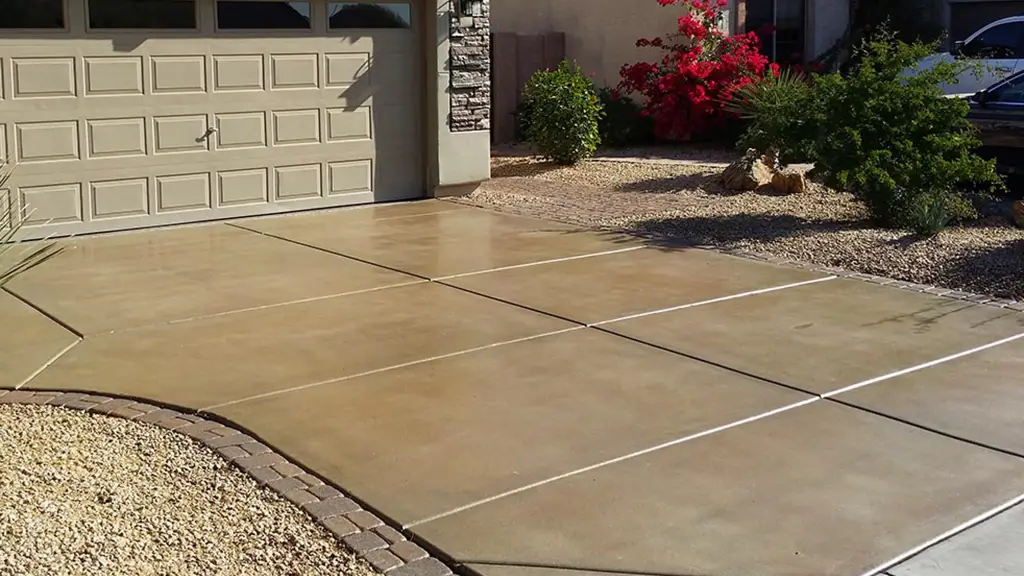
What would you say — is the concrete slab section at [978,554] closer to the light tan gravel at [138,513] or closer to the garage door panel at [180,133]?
the light tan gravel at [138,513]

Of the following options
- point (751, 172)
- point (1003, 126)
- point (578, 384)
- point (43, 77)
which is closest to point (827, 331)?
point (578, 384)

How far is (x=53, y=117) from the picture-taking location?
10992 mm

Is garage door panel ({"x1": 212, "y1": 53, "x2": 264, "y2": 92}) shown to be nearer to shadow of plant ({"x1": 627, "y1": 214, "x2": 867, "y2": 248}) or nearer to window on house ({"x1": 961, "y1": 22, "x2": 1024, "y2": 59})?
shadow of plant ({"x1": 627, "y1": 214, "x2": 867, "y2": 248})

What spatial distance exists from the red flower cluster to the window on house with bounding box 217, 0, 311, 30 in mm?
6804

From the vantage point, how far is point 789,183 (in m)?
13.5

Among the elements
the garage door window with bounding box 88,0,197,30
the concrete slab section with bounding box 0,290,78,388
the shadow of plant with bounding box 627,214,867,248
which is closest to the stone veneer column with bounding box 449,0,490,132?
the shadow of plant with bounding box 627,214,867,248

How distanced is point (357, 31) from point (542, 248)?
386cm

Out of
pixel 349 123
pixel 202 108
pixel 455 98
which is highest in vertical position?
pixel 455 98

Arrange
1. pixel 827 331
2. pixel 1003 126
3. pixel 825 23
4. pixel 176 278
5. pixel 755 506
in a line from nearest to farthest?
pixel 755 506, pixel 827 331, pixel 176 278, pixel 1003 126, pixel 825 23

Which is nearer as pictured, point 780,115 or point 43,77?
point 43,77

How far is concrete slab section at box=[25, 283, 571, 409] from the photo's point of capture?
672 centimetres

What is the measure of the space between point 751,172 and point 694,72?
417 cm

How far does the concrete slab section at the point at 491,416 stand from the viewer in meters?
5.37

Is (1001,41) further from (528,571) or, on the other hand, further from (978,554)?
(528,571)
